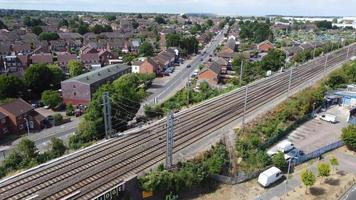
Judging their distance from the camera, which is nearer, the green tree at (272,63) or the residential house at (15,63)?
the green tree at (272,63)

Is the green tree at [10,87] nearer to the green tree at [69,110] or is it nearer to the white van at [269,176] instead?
the green tree at [69,110]

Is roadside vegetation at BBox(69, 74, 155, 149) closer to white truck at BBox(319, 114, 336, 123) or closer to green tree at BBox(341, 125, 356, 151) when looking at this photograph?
green tree at BBox(341, 125, 356, 151)

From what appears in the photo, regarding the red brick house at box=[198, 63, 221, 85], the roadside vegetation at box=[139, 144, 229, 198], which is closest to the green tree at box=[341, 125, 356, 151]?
the roadside vegetation at box=[139, 144, 229, 198]

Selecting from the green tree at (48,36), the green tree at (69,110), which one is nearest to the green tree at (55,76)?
the green tree at (69,110)

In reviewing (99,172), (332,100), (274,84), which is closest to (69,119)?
(99,172)

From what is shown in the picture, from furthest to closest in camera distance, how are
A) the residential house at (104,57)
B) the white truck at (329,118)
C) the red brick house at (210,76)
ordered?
the residential house at (104,57), the red brick house at (210,76), the white truck at (329,118)

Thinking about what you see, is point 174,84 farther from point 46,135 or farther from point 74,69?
point 46,135

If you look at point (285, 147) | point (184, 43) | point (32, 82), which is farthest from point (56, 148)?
point (184, 43)
